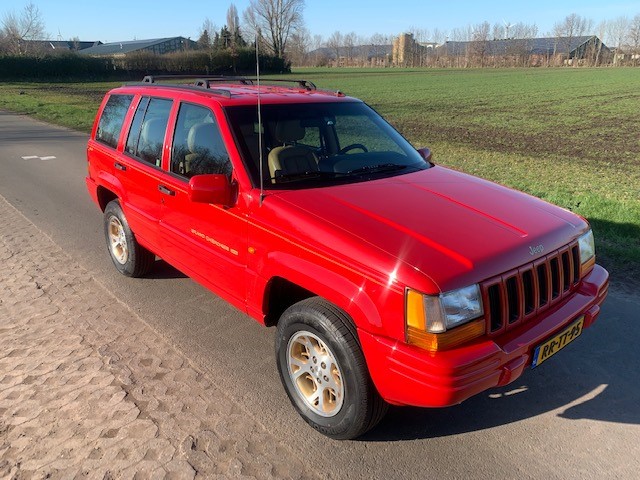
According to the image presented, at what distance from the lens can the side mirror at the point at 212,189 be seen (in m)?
3.29

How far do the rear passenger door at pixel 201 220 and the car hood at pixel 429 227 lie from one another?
0.54 m

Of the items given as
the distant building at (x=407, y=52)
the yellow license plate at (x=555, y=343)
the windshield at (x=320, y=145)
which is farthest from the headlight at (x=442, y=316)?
the distant building at (x=407, y=52)

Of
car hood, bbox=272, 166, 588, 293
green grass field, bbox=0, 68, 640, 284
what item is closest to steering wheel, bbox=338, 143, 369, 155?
car hood, bbox=272, 166, 588, 293

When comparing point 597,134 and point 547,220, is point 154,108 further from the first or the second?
point 597,134

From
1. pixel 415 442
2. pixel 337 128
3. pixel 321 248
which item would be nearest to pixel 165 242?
pixel 337 128

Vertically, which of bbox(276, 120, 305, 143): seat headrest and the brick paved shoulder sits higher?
bbox(276, 120, 305, 143): seat headrest

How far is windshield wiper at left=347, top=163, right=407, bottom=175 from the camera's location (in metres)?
3.72

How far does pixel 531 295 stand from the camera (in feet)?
9.32

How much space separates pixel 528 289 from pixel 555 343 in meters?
0.39

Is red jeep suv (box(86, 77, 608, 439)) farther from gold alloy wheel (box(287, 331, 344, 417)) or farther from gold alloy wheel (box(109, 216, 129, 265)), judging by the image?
gold alloy wheel (box(109, 216, 129, 265))

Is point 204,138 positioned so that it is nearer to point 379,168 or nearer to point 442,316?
point 379,168

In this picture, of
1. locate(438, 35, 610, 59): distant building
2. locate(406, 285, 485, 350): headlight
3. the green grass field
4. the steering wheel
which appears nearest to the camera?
locate(406, 285, 485, 350): headlight

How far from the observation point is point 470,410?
10.7 ft

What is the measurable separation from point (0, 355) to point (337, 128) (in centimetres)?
307
